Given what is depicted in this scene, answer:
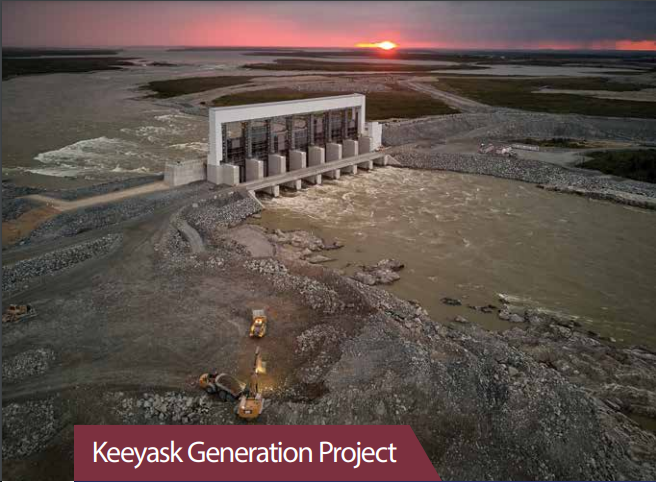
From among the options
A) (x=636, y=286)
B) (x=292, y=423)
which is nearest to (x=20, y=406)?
(x=292, y=423)

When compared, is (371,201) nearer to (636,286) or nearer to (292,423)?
(636,286)

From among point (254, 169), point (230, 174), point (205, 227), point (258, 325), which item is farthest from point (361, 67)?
point (258, 325)

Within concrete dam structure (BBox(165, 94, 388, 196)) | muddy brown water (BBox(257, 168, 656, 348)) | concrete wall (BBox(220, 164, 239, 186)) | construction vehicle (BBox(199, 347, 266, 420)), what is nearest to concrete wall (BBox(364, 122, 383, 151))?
concrete dam structure (BBox(165, 94, 388, 196))

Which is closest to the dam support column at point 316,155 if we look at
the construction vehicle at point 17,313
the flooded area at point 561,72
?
the construction vehicle at point 17,313

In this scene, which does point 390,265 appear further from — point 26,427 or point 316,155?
point 316,155

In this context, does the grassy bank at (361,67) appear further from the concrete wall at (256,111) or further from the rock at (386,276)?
the rock at (386,276)

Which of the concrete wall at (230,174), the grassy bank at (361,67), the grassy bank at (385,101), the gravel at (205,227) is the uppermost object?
the grassy bank at (361,67)
